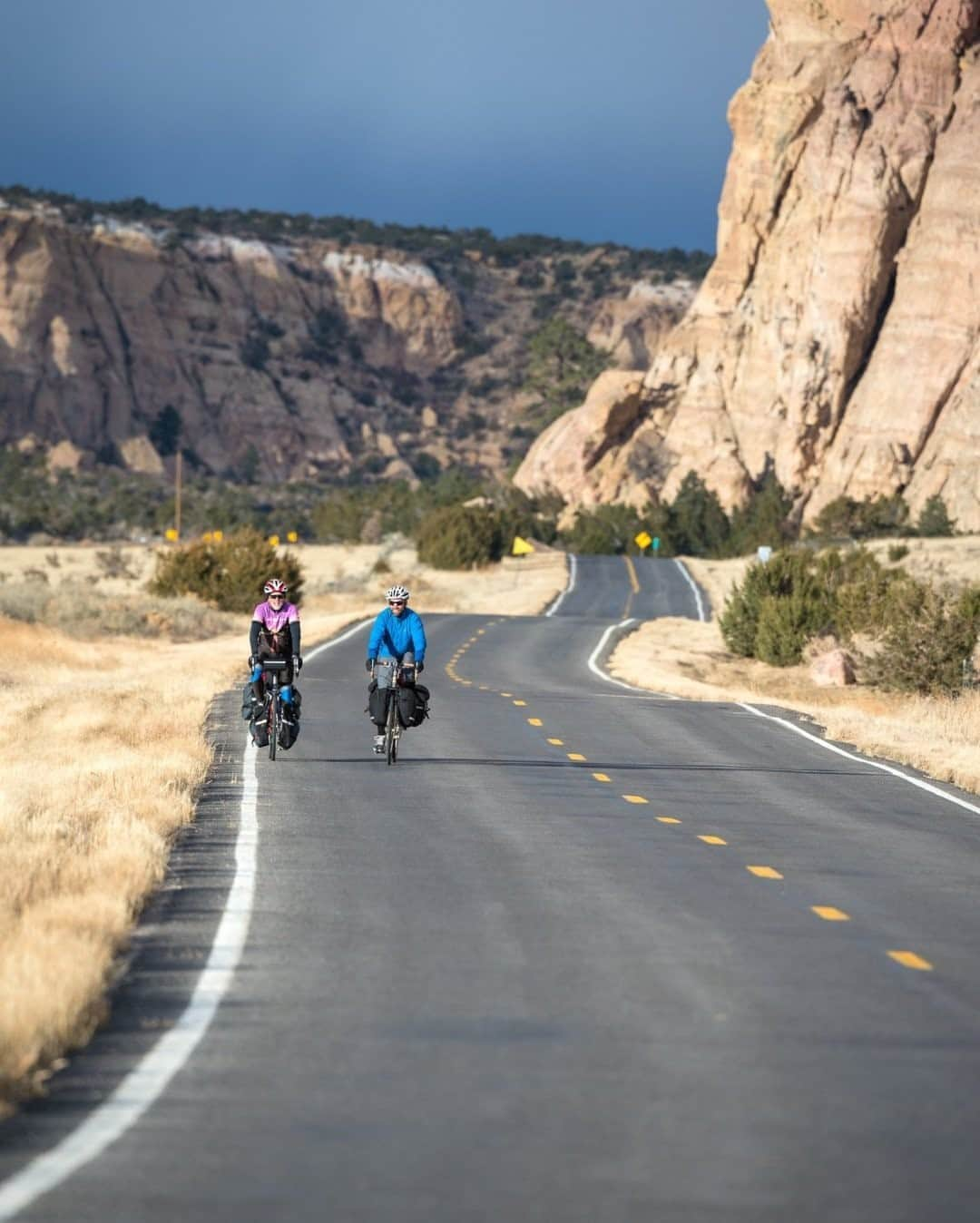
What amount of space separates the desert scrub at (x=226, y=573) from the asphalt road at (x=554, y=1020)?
41.4 metres

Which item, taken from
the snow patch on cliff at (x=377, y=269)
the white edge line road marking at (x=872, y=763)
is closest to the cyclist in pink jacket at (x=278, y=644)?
the white edge line road marking at (x=872, y=763)

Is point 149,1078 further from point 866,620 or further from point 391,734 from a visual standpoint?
point 866,620

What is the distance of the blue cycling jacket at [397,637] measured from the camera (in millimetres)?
19703

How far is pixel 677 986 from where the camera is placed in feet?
30.0

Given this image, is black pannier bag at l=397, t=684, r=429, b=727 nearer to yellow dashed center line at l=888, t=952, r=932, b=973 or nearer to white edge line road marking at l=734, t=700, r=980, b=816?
white edge line road marking at l=734, t=700, r=980, b=816

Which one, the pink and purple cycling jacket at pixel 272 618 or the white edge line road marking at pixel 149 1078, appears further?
the pink and purple cycling jacket at pixel 272 618

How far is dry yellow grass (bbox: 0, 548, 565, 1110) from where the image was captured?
8.11m

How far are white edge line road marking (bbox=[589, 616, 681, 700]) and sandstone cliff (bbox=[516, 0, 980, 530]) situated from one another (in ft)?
140

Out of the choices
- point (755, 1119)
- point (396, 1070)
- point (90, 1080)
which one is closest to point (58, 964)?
point (90, 1080)

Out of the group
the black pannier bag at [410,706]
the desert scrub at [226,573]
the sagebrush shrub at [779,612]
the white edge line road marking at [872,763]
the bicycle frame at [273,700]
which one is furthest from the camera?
the desert scrub at [226,573]

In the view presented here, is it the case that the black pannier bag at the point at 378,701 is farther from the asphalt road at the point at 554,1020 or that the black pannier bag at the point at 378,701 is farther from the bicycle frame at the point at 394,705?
the asphalt road at the point at 554,1020

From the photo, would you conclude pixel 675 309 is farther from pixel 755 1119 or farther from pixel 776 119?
pixel 755 1119

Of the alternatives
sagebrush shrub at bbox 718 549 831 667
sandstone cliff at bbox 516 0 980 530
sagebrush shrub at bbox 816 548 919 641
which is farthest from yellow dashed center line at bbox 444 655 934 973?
sandstone cliff at bbox 516 0 980 530

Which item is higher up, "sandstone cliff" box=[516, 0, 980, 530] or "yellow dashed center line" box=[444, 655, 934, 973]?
"sandstone cliff" box=[516, 0, 980, 530]
